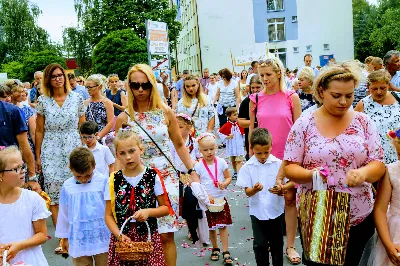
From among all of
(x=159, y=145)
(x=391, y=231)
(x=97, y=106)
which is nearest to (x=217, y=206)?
(x=159, y=145)

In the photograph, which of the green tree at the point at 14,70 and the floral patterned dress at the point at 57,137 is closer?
the floral patterned dress at the point at 57,137

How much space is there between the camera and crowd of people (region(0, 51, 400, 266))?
3.33 m

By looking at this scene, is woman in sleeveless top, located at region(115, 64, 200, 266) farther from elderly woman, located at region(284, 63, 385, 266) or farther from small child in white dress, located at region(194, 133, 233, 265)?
elderly woman, located at region(284, 63, 385, 266)

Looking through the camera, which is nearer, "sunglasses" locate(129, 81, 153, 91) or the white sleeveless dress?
the white sleeveless dress

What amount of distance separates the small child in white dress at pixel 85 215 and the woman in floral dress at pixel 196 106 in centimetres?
383

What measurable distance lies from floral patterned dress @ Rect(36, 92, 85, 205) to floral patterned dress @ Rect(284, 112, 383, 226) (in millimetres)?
3912

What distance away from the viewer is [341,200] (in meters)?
3.16

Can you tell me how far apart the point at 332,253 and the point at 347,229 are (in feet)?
0.59

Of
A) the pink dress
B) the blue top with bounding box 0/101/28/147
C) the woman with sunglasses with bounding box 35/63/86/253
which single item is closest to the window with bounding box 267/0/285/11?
the woman with sunglasses with bounding box 35/63/86/253

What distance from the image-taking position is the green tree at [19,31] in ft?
189

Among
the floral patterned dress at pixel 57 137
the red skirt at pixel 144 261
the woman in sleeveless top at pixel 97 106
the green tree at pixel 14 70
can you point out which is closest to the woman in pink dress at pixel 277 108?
the red skirt at pixel 144 261

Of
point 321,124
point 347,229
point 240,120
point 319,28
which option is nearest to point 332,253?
point 347,229

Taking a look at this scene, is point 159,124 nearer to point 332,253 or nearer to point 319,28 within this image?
point 332,253

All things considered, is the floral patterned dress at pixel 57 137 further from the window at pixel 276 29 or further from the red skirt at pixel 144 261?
the window at pixel 276 29
